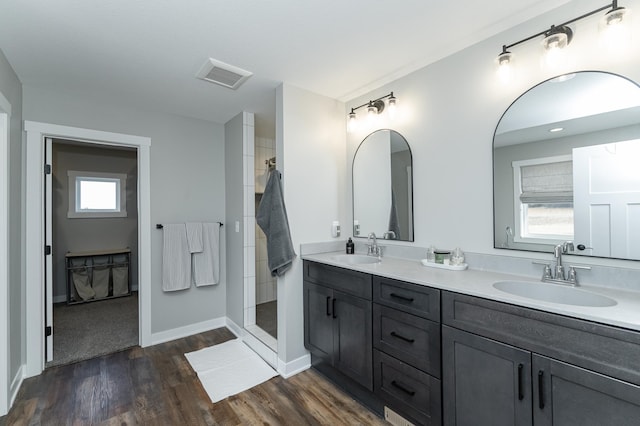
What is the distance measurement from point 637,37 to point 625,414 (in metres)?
1.58

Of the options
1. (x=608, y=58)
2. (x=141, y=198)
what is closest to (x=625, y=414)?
(x=608, y=58)

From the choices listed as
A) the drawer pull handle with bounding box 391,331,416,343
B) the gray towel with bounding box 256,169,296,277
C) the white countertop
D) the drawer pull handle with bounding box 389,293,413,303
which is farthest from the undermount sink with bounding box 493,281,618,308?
the gray towel with bounding box 256,169,296,277

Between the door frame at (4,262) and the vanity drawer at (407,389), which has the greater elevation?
the door frame at (4,262)

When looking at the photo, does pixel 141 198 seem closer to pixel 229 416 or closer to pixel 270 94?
pixel 270 94

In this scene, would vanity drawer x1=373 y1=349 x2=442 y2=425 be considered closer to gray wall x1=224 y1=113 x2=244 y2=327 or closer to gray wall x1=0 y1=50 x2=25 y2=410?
gray wall x1=224 y1=113 x2=244 y2=327

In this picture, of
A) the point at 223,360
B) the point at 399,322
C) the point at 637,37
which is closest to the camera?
the point at 637,37

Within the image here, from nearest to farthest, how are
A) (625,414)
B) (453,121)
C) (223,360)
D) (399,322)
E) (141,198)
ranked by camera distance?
(625,414) → (399,322) → (453,121) → (223,360) → (141,198)

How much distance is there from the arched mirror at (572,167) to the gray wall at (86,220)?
5282 millimetres

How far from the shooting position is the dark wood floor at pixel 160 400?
1.79m

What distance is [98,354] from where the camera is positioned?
2629mm

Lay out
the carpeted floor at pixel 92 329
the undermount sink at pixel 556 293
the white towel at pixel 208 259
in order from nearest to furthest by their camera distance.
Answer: the undermount sink at pixel 556 293 → the carpeted floor at pixel 92 329 → the white towel at pixel 208 259

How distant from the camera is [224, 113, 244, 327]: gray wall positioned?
9.93ft

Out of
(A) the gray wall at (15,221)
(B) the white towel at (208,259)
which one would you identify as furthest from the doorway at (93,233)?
(A) the gray wall at (15,221)

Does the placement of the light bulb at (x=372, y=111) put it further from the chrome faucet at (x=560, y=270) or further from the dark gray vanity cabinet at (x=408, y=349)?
the chrome faucet at (x=560, y=270)
